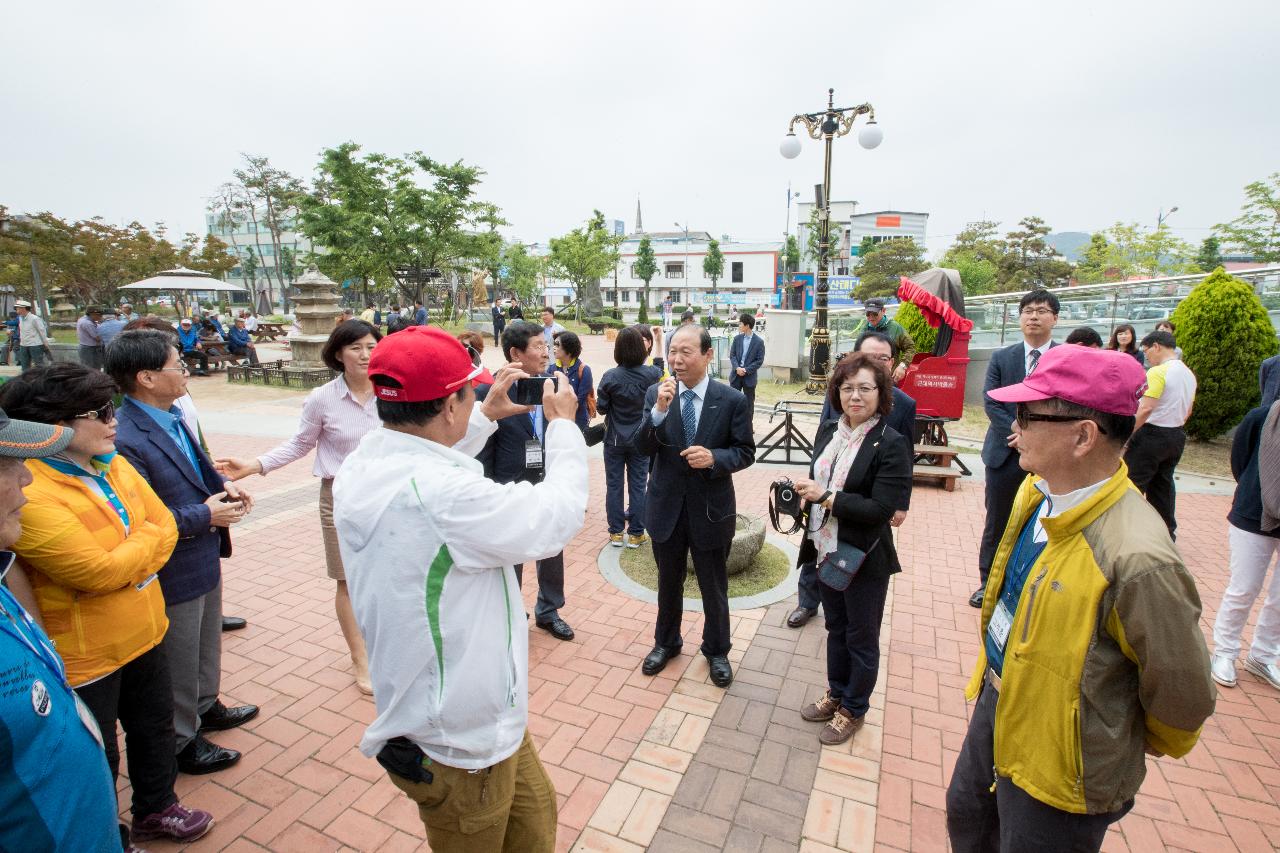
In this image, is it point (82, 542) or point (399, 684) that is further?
point (82, 542)

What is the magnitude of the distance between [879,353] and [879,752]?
7.56ft

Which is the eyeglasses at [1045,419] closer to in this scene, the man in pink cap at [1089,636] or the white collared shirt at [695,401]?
the man in pink cap at [1089,636]

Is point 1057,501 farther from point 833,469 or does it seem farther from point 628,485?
point 628,485

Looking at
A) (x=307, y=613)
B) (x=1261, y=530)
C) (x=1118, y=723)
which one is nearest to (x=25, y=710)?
(x=1118, y=723)

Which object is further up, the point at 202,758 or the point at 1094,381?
the point at 1094,381

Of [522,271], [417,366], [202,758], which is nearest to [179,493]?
[202,758]

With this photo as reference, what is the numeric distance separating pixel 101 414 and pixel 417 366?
153cm

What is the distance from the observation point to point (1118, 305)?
39.1 ft

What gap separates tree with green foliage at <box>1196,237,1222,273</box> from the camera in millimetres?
32656

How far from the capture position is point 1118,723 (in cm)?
154

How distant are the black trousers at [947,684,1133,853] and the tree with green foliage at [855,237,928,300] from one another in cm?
5210

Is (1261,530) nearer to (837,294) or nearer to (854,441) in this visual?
(854,441)

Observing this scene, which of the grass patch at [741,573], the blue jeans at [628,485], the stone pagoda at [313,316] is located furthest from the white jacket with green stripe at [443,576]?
the stone pagoda at [313,316]

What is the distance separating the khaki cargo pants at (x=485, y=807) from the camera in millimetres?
1649
